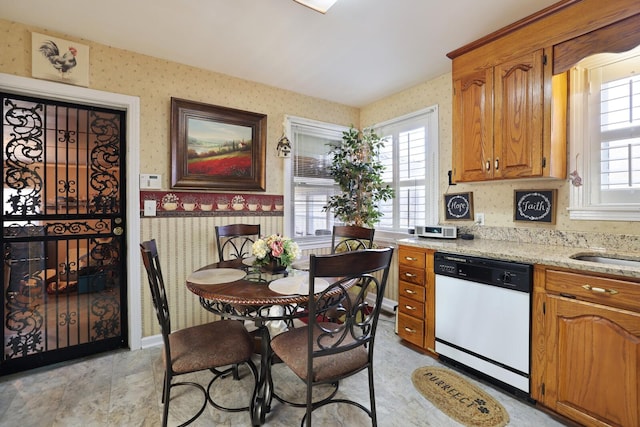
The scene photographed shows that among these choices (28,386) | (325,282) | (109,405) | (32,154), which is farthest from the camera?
(32,154)

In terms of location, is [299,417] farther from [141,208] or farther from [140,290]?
[141,208]

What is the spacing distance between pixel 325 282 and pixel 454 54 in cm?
225

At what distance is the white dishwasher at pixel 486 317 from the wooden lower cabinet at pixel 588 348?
0.08 meters

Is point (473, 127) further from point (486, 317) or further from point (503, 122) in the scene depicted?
point (486, 317)

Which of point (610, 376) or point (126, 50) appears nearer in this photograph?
point (610, 376)

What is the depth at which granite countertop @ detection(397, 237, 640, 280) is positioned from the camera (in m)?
1.47

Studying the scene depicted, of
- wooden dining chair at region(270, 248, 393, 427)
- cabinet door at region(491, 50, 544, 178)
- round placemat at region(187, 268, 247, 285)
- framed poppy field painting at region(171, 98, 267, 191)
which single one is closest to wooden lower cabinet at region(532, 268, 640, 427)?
cabinet door at region(491, 50, 544, 178)

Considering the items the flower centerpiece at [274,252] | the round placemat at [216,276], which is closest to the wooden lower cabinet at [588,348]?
the flower centerpiece at [274,252]

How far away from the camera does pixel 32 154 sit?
2199 millimetres

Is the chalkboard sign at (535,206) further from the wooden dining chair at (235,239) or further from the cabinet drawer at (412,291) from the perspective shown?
the wooden dining chair at (235,239)

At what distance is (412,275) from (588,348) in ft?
3.92

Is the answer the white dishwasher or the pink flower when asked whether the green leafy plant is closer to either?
the white dishwasher

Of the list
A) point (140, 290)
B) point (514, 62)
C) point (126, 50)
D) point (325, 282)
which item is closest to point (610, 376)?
point (325, 282)

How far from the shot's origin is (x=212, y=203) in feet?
9.43
